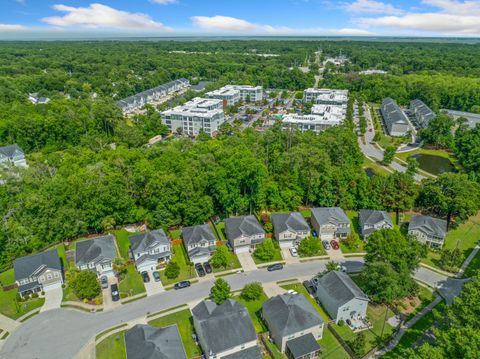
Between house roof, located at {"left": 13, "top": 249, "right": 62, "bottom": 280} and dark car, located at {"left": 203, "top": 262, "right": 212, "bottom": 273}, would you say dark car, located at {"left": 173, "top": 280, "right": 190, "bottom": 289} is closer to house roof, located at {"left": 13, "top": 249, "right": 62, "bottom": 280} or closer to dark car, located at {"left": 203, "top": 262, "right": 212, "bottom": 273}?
dark car, located at {"left": 203, "top": 262, "right": 212, "bottom": 273}

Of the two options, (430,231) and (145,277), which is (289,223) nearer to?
(430,231)

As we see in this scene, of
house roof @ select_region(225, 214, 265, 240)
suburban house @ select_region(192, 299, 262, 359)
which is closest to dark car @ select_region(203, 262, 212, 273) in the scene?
house roof @ select_region(225, 214, 265, 240)

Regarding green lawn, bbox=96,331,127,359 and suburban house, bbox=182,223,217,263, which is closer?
green lawn, bbox=96,331,127,359

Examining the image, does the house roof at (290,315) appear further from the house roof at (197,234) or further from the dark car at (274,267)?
the house roof at (197,234)

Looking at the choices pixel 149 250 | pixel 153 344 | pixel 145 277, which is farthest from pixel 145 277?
pixel 153 344

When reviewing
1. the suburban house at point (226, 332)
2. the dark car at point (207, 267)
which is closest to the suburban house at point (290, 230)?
the dark car at point (207, 267)

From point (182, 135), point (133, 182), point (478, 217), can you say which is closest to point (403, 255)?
point (478, 217)

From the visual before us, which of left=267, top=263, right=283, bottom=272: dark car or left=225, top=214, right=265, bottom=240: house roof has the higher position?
left=225, top=214, right=265, bottom=240: house roof
